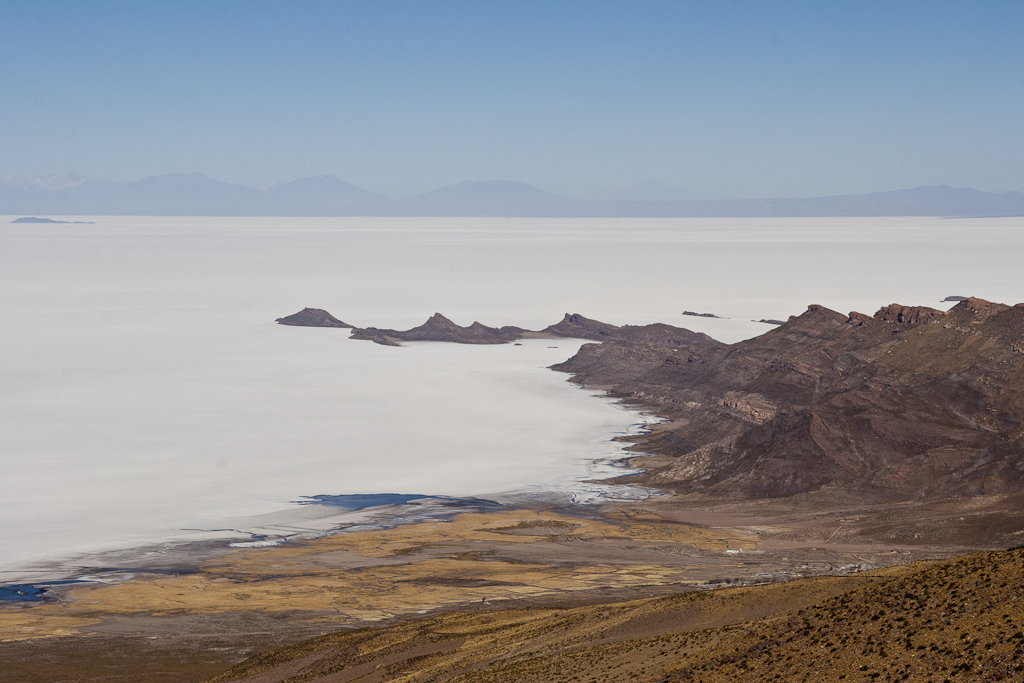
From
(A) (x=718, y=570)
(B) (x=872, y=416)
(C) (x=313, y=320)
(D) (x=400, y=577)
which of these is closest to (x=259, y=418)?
(D) (x=400, y=577)

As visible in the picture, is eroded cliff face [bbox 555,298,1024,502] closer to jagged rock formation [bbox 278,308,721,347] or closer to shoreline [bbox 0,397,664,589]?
shoreline [bbox 0,397,664,589]

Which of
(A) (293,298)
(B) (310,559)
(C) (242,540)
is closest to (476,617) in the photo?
(B) (310,559)

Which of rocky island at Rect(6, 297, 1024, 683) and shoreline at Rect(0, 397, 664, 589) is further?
shoreline at Rect(0, 397, 664, 589)

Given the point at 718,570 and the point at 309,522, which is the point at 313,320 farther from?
the point at 718,570

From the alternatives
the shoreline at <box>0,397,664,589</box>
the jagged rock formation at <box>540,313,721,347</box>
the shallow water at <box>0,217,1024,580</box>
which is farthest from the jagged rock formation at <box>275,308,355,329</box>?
the shoreline at <box>0,397,664,589</box>

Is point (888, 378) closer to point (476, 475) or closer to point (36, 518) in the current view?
point (476, 475)

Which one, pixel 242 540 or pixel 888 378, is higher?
pixel 888 378
